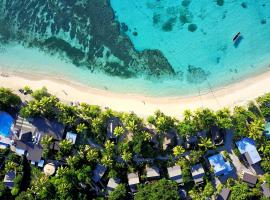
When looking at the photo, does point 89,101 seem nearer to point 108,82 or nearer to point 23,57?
point 108,82

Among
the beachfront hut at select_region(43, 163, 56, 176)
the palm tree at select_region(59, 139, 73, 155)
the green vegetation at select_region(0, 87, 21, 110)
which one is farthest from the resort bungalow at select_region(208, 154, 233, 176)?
the green vegetation at select_region(0, 87, 21, 110)

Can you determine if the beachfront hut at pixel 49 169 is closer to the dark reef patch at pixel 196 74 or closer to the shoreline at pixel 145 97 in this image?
the shoreline at pixel 145 97

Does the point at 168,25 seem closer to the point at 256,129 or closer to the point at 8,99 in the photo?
the point at 256,129

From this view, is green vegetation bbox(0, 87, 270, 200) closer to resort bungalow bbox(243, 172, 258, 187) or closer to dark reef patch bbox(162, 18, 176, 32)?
resort bungalow bbox(243, 172, 258, 187)

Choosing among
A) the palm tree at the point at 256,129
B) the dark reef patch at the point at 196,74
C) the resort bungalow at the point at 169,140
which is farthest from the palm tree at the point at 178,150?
the dark reef patch at the point at 196,74

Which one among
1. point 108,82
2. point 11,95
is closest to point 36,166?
point 11,95

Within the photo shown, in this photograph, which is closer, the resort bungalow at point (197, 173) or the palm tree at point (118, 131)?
the resort bungalow at point (197, 173)

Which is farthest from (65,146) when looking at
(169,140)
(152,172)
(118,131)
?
(169,140)

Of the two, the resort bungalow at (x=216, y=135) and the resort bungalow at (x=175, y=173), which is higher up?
the resort bungalow at (x=216, y=135)
